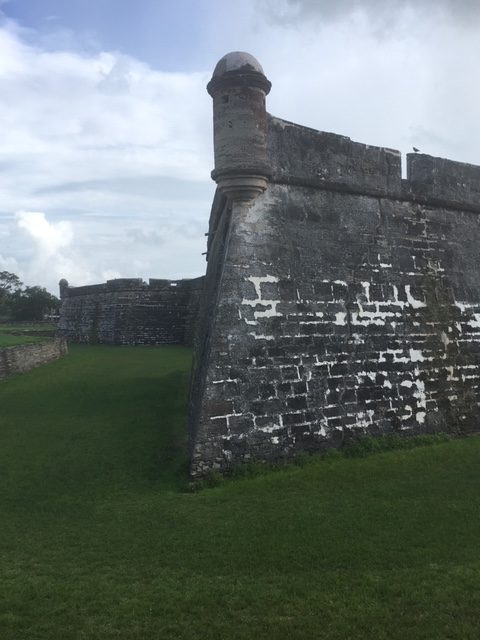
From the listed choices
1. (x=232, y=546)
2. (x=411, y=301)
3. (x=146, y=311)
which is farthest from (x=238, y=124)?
(x=146, y=311)

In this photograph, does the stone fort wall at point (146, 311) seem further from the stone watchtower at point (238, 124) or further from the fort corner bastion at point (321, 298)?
the stone watchtower at point (238, 124)

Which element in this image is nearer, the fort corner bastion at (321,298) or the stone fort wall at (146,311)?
the fort corner bastion at (321,298)

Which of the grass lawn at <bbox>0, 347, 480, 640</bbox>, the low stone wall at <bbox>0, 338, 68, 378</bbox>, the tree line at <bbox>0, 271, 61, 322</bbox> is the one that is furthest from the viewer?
the tree line at <bbox>0, 271, 61, 322</bbox>

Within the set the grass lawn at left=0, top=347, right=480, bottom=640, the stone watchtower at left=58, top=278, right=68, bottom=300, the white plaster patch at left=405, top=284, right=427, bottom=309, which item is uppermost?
the stone watchtower at left=58, top=278, right=68, bottom=300

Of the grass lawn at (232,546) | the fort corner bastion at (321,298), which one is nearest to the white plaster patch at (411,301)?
the fort corner bastion at (321,298)

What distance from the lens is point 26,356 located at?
17094 mm

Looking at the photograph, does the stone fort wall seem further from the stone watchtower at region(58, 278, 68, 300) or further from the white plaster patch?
the white plaster patch

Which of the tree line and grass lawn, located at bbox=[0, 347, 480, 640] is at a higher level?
the tree line

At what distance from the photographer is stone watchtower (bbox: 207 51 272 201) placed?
7820mm

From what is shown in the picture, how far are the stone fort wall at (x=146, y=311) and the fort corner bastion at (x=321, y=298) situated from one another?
17630 mm

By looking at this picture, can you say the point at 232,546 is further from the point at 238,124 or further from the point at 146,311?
the point at 146,311

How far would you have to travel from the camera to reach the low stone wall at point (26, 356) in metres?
15.7

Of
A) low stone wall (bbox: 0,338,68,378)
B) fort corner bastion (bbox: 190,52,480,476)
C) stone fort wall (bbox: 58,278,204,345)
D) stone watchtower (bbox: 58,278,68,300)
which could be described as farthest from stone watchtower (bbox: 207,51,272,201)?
stone watchtower (bbox: 58,278,68,300)

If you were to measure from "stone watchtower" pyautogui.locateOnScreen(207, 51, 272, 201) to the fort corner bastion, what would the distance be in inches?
0.8
